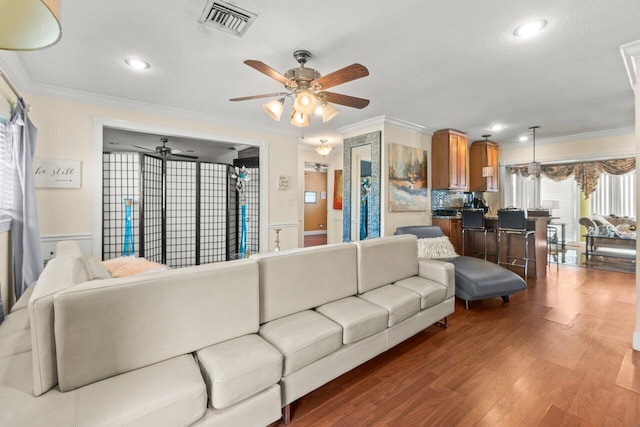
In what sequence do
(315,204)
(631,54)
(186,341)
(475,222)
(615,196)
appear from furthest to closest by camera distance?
(315,204) < (615,196) < (475,222) < (631,54) < (186,341)

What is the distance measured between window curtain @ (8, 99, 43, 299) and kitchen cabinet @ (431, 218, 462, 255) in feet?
18.2

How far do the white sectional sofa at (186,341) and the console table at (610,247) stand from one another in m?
5.77

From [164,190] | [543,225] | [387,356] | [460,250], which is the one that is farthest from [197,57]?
[543,225]

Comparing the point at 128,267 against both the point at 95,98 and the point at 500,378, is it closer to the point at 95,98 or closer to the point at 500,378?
the point at 95,98

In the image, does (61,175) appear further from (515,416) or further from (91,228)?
(515,416)

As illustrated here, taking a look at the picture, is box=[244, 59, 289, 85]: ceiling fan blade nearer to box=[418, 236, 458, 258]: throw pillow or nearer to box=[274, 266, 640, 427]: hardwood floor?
box=[274, 266, 640, 427]: hardwood floor

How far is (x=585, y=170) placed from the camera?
20.9 feet

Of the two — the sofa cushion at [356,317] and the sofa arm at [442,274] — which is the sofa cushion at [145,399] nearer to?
the sofa cushion at [356,317]

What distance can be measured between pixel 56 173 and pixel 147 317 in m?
2.96

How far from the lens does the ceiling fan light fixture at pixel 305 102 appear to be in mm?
2262

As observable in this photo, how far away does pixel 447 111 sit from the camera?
4062 millimetres

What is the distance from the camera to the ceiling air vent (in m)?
1.83

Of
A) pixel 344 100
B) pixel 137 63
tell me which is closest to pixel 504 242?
pixel 344 100

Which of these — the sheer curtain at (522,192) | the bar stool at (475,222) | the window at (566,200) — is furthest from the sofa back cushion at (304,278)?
the window at (566,200)
